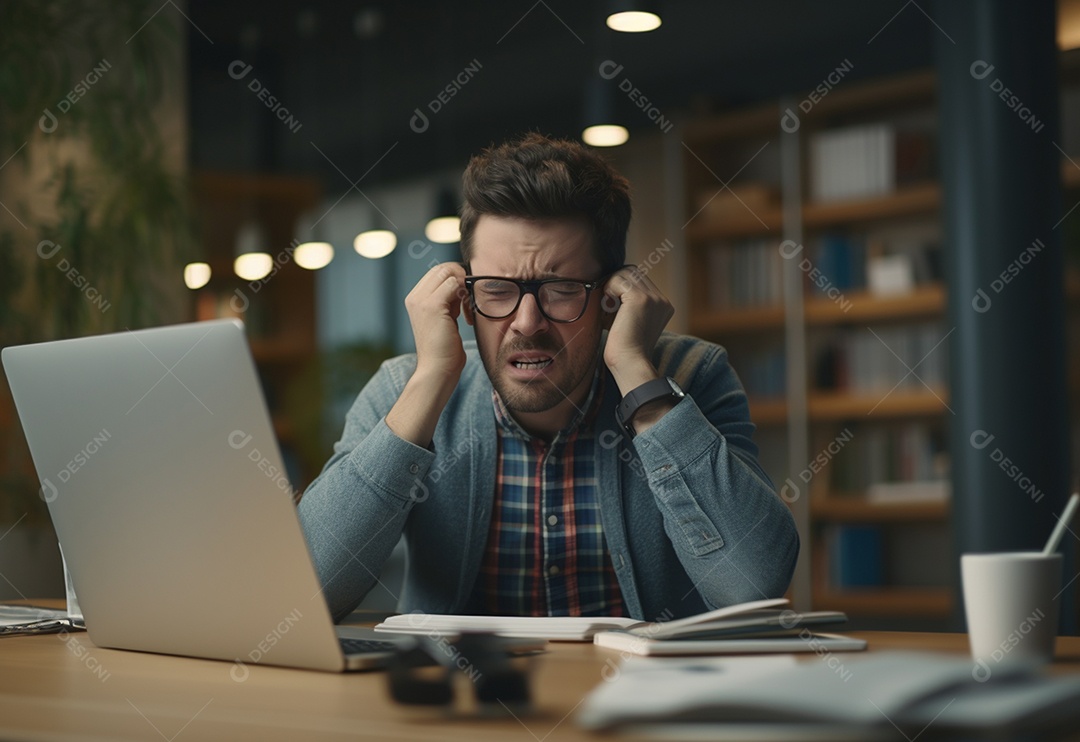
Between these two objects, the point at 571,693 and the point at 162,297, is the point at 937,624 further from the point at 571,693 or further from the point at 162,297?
the point at 571,693

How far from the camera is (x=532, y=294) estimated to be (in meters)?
1.72

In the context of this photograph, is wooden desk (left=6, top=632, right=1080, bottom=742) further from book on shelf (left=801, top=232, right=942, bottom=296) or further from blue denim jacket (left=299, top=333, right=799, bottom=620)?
book on shelf (left=801, top=232, right=942, bottom=296)

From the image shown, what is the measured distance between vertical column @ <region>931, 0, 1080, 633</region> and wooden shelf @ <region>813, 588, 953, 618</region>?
6.26ft

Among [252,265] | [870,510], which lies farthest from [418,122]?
[870,510]

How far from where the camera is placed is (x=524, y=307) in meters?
1.72

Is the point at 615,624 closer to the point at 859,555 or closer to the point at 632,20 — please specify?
the point at 632,20

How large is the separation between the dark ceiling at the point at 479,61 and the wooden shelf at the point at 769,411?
150 centimetres

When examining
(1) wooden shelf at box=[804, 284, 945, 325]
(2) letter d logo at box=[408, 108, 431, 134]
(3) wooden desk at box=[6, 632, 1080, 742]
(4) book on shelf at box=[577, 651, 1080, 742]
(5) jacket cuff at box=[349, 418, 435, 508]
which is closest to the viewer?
(4) book on shelf at box=[577, 651, 1080, 742]

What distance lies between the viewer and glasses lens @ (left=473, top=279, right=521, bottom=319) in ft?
5.71

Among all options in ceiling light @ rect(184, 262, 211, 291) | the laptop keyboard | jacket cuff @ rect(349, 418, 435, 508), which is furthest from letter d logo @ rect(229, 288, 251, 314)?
the laptop keyboard

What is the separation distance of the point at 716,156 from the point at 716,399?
4323mm

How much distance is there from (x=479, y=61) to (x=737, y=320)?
196 cm

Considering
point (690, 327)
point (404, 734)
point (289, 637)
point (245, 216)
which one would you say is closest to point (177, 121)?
point (245, 216)

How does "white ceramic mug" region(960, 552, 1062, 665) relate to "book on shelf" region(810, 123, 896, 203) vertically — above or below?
below
